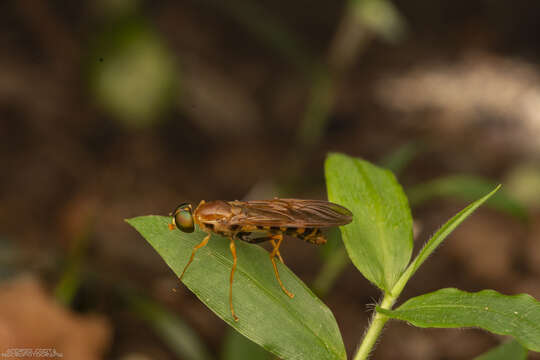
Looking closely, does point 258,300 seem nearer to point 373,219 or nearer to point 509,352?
Result: point 373,219

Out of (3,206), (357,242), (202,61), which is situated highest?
(202,61)

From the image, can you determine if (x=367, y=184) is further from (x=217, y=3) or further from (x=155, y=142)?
(x=217, y=3)

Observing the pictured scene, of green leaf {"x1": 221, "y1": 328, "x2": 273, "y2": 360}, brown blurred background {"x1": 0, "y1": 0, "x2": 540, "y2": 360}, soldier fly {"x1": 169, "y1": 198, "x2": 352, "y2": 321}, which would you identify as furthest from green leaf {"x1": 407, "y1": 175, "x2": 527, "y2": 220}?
green leaf {"x1": 221, "y1": 328, "x2": 273, "y2": 360}

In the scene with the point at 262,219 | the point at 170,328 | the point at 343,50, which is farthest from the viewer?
the point at 343,50

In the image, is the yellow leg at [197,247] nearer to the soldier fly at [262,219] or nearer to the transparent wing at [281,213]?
the soldier fly at [262,219]

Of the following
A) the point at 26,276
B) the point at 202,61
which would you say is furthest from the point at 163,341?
the point at 202,61

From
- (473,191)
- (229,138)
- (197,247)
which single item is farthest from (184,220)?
(229,138)

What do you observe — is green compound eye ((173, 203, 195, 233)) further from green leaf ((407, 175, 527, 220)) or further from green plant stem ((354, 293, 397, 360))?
green leaf ((407, 175, 527, 220))
